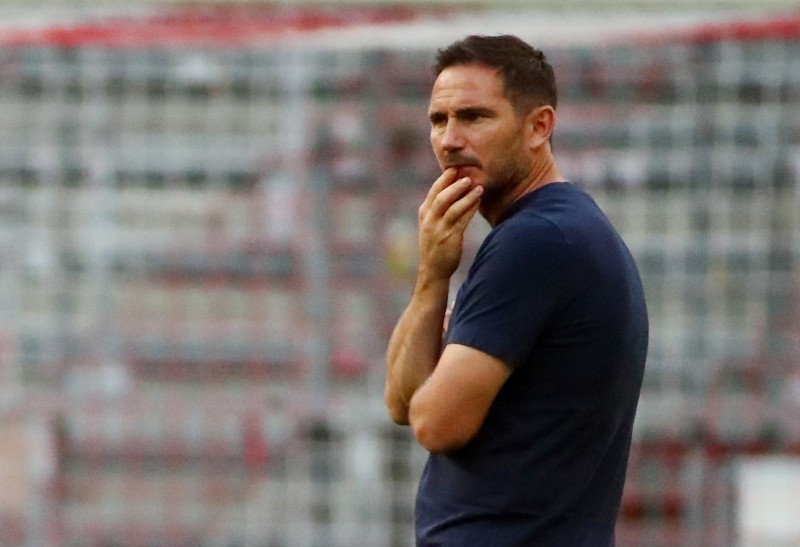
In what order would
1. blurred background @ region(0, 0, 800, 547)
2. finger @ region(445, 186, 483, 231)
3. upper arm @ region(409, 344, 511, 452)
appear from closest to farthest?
upper arm @ region(409, 344, 511, 452) < finger @ region(445, 186, 483, 231) < blurred background @ region(0, 0, 800, 547)

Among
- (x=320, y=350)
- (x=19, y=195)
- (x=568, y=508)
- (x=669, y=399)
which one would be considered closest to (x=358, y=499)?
(x=320, y=350)

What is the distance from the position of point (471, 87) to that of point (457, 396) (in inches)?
20.8

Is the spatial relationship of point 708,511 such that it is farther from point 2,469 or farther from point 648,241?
point 2,469

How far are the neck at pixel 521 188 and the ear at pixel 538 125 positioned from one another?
1.6 inches

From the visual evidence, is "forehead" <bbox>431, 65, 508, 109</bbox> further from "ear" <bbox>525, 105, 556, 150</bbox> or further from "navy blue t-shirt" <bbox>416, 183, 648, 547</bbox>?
"navy blue t-shirt" <bbox>416, 183, 648, 547</bbox>

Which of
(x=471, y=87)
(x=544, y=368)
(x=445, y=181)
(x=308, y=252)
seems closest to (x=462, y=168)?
(x=445, y=181)

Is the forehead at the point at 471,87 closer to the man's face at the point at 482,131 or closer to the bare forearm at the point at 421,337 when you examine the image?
the man's face at the point at 482,131

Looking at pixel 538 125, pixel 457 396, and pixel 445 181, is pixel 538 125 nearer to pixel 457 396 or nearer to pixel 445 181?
pixel 445 181

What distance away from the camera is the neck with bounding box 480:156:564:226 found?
2.66m

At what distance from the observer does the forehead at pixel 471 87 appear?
8.56ft

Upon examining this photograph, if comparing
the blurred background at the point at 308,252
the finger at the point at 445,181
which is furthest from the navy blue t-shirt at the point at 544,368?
the blurred background at the point at 308,252

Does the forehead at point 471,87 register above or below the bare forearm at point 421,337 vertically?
above

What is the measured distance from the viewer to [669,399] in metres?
5.07

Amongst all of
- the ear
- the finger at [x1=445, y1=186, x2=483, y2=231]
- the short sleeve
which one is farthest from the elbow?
the ear
